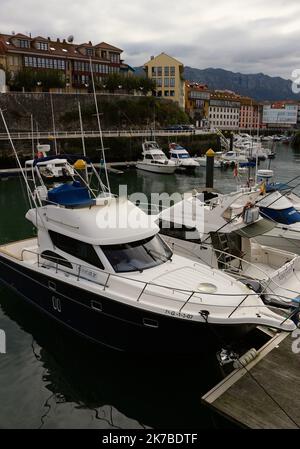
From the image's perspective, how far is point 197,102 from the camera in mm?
93375

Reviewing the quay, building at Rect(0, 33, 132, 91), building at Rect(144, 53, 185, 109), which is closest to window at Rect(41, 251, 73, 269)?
the quay

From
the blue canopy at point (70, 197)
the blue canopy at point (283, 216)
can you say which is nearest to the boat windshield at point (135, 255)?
the blue canopy at point (70, 197)

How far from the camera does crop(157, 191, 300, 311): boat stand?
10805mm

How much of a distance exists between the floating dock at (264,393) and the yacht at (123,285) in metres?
0.72

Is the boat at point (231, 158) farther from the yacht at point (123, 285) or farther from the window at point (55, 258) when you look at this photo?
the window at point (55, 258)

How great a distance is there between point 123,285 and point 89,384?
2.18 meters

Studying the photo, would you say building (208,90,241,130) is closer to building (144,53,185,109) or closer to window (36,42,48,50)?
building (144,53,185,109)

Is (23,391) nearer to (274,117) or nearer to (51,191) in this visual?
(51,191)

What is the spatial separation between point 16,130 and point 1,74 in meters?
10.3

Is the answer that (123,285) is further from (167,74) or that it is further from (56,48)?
(167,74)

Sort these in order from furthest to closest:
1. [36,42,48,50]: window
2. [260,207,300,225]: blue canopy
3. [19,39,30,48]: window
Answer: [36,42,48,50]: window
[19,39,30,48]: window
[260,207,300,225]: blue canopy

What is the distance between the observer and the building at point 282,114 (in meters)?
130

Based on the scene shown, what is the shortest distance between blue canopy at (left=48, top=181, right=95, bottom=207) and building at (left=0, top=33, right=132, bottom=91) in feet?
178

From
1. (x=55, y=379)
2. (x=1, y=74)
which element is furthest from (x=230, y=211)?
(x=1, y=74)
